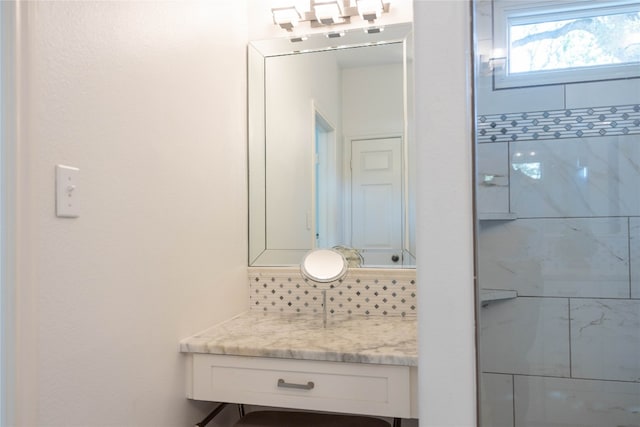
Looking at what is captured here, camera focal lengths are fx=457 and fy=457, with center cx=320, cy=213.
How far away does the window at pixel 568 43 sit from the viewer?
1551 mm

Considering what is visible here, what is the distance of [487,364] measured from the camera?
4.51 feet

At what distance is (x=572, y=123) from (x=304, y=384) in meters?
1.25

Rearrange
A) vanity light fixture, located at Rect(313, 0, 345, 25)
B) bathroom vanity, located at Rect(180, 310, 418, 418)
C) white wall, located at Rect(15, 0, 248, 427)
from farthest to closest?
1. vanity light fixture, located at Rect(313, 0, 345, 25)
2. bathroom vanity, located at Rect(180, 310, 418, 418)
3. white wall, located at Rect(15, 0, 248, 427)

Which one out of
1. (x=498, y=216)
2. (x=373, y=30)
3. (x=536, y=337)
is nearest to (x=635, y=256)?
(x=536, y=337)

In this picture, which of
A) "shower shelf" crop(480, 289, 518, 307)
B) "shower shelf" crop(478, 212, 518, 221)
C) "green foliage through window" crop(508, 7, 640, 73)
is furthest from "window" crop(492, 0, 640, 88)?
"shower shelf" crop(480, 289, 518, 307)

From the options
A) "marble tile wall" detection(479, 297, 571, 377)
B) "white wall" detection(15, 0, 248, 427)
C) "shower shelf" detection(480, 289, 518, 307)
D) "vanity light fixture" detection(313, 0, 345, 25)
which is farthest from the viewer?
"vanity light fixture" detection(313, 0, 345, 25)

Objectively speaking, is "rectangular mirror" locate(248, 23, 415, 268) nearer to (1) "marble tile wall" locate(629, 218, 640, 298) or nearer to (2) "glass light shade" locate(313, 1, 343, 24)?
(2) "glass light shade" locate(313, 1, 343, 24)

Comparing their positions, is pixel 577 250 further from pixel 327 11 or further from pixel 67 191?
pixel 67 191

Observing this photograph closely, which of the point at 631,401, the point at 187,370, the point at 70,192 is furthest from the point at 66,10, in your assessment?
the point at 631,401

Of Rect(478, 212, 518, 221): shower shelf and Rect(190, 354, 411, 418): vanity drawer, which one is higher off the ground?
Rect(478, 212, 518, 221): shower shelf

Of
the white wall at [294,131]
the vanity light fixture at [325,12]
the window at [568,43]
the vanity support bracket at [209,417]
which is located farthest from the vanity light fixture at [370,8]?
the vanity support bracket at [209,417]

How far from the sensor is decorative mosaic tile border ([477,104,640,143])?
1550 mm

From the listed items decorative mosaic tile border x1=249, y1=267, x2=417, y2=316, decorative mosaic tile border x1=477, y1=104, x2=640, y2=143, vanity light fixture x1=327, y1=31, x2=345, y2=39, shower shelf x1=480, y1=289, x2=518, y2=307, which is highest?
vanity light fixture x1=327, y1=31, x2=345, y2=39

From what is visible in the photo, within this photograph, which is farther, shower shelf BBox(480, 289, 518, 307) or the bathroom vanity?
the bathroom vanity
